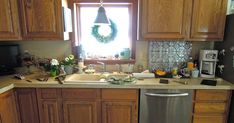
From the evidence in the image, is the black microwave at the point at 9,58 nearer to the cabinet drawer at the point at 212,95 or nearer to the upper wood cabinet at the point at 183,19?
the upper wood cabinet at the point at 183,19

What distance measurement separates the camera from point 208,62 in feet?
6.54

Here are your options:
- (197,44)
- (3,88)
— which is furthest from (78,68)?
(197,44)

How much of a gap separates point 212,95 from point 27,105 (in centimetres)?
214

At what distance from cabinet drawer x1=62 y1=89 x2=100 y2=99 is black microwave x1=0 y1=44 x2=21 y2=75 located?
0.95 m

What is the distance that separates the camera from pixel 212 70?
1.98 m

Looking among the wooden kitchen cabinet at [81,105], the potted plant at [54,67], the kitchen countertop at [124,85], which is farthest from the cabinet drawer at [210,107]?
the potted plant at [54,67]

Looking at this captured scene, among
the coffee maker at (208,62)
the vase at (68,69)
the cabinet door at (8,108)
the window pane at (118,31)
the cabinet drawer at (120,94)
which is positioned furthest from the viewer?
the window pane at (118,31)

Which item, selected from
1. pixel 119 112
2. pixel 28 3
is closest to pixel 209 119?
pixel 119 112

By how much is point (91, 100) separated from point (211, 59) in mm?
1579

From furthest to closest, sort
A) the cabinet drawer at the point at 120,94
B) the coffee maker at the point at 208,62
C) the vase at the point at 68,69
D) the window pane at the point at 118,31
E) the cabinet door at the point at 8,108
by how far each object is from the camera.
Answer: the window pane at the point at 118,31
the vase at the point at 68,69
the coffee maker at the point at 208,62
the cabinet drawer at the point at 120,94
the cabinet door at the point at 8,108

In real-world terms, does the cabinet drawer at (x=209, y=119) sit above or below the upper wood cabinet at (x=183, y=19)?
below

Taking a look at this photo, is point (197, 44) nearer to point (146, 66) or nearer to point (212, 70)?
point (212, 70)

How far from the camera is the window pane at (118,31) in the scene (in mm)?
2240

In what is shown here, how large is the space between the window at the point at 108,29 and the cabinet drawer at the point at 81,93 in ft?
2.26
